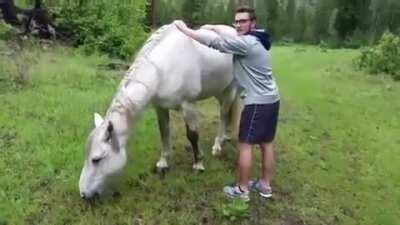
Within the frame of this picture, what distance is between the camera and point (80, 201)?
4.34 metres

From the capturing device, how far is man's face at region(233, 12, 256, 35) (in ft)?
14.1

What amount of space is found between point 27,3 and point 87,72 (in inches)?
171

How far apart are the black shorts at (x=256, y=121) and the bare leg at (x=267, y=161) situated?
0.44 ft

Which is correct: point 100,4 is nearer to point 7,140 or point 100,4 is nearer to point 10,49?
point 10,49

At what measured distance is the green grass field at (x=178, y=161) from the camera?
171 inches

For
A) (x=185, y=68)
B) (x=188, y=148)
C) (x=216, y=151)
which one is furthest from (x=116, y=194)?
(x=216, y=151)

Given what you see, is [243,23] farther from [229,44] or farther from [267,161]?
[267,161]

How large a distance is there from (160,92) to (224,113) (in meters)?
1.27

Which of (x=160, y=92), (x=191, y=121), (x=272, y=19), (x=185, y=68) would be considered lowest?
(x=272, y=19)

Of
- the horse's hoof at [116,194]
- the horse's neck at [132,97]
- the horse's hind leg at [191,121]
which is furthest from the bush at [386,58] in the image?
the horse's hoof at [116,194]

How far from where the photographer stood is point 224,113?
5.62 metres

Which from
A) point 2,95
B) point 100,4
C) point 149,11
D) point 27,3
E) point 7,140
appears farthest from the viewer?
point 149,11

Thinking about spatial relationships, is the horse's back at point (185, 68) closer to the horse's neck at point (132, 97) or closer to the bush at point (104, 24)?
the horse's neck at point (132, 97)

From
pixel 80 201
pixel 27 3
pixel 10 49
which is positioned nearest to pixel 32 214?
pixel 80 201
